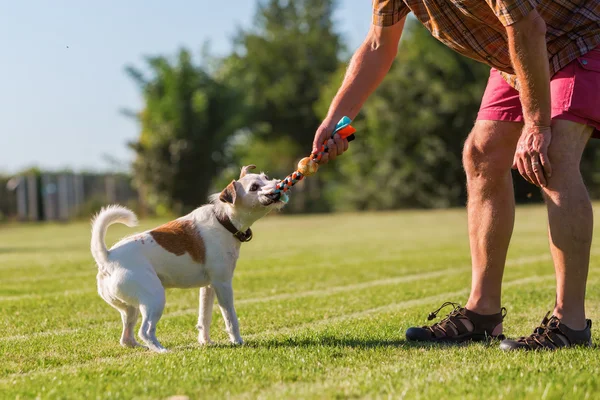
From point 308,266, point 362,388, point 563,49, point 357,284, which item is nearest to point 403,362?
point 362,388

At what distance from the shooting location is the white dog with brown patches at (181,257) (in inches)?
171

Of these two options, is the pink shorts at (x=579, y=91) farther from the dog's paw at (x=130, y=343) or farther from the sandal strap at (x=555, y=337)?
the dog's paw at (x=130, y=343)

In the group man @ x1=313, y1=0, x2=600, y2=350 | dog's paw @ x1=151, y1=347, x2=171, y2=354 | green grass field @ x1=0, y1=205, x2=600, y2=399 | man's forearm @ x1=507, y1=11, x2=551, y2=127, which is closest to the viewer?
green grass field @ x1=0, y1=205, x2=600, y2=399

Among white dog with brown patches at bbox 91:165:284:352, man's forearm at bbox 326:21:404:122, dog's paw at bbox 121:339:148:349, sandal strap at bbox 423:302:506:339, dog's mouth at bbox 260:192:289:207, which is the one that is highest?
man's forearm at bbox 326:21:404:122

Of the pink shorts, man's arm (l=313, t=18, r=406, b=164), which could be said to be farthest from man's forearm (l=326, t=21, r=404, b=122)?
the pink shorts

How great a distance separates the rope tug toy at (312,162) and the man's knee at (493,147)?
2.34 feet

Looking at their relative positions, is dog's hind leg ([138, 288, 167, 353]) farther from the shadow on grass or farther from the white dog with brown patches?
the shadow on grass

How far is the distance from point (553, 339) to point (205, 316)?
6.42 feet

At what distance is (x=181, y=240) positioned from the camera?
15.3 ft

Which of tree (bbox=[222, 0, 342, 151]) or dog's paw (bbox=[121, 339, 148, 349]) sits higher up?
tree (bbox=[222, 0, 342, 151])

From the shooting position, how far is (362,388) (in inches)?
122

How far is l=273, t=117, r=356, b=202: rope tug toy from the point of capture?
4.56 meters

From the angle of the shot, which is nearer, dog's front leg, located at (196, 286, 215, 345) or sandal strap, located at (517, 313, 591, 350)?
sandal strap, located at (517, 313, 591, 350)

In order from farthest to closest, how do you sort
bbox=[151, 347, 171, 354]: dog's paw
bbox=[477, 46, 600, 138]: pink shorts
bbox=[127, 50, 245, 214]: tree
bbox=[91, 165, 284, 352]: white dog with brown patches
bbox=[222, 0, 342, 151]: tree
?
bbox=[222, 0, 342, 151]: tree < bbox=[127, 50, 245, 214]: tree < bbox=[91, 165, 284, 352]: white dog with brown patches < bbox=[151, 347, 171, 354]: dog's paw < bbox=[477, 46, 600, 138]: pink shorts
